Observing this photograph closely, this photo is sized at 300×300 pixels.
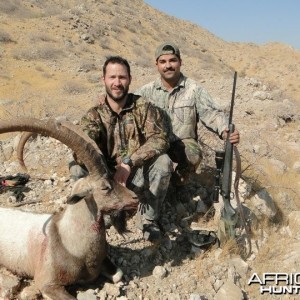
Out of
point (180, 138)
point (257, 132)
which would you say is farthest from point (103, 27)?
point (180, 138)

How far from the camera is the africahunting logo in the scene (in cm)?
390

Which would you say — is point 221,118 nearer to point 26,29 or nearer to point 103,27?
point 26,29

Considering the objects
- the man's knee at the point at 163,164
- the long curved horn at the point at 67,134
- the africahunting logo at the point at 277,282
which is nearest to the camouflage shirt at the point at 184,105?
the man's knee at the point at 163,164

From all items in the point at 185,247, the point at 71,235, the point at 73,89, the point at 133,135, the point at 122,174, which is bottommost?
the point at 185,247

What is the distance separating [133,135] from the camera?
4055 mm

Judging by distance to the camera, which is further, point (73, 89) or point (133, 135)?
point (73, 89)

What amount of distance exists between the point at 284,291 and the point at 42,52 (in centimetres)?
1898

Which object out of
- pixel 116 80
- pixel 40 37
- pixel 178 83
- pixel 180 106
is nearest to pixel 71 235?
pixel 116 80

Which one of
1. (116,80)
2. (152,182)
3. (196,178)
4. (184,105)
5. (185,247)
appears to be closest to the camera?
(116,80)

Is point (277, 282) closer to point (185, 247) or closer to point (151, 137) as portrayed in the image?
point (185, 247)

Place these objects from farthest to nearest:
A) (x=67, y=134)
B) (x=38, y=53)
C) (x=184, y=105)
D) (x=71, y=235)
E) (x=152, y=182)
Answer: (x=38, y=53)
(x=184, y=105)
(x=152, y=182)
(x=71, y=235)
(x=67, y=134)

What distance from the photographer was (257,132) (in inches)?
325

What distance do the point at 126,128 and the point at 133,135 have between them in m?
0.11

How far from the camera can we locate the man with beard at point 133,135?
3885 millimetres
